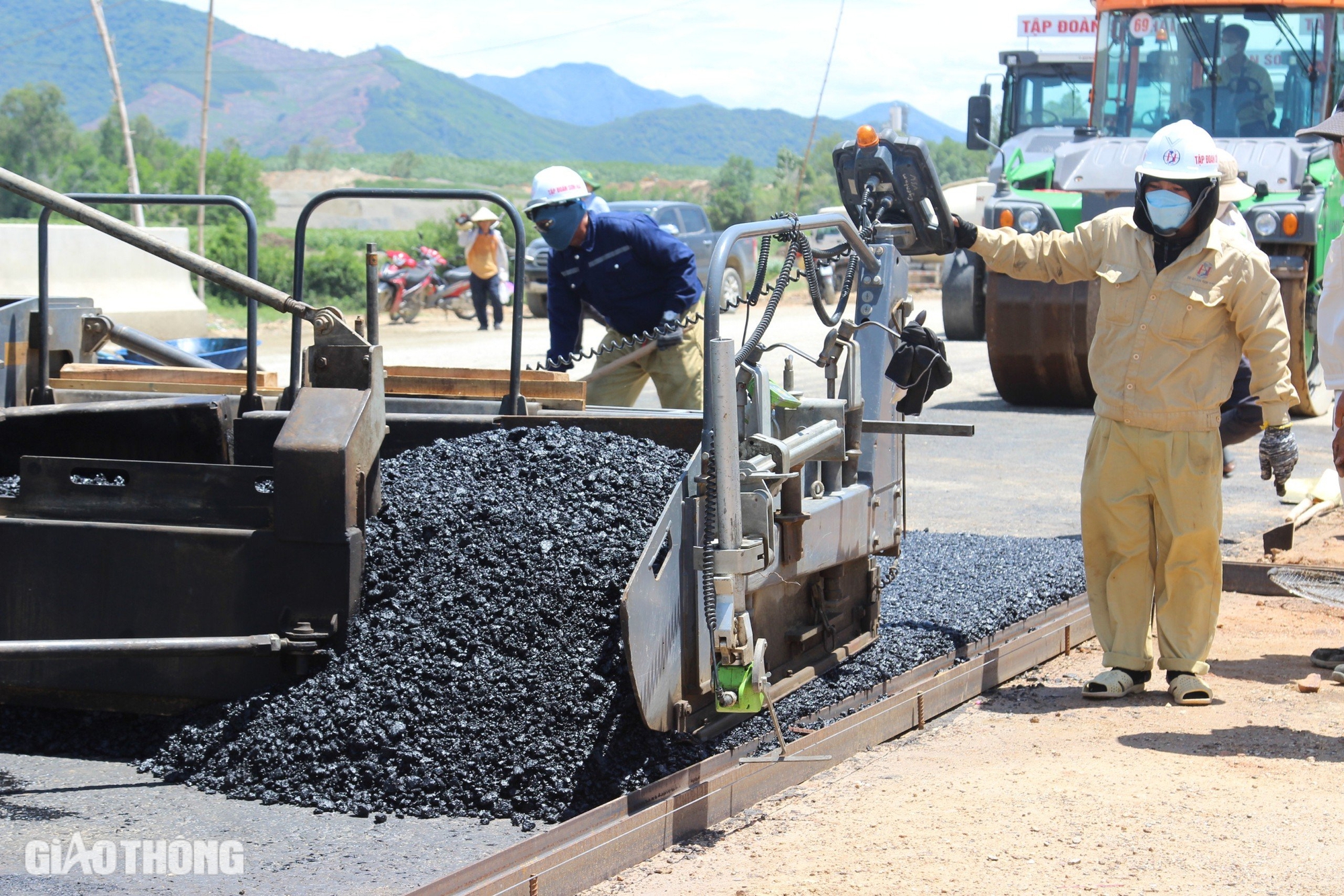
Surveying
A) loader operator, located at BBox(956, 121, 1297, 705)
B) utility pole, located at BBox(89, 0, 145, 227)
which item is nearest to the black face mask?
loader operator, located at BBox(956, 121, 1297, 705)

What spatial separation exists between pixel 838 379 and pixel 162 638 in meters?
2.33

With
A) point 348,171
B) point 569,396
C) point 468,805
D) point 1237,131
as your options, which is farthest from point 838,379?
point 348,171

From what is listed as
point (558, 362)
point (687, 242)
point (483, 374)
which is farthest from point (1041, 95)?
point (483, 374)

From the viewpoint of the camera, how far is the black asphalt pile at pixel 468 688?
365cm

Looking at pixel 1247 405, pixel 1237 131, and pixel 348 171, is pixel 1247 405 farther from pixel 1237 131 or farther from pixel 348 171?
pixel 348 171

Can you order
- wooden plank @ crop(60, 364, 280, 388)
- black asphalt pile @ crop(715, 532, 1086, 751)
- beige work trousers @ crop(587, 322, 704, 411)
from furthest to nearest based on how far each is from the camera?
1. beige work trousers @ crop(587, 322, 704, 411)
2. wooden plank @ crop(60, 364, 280, 388)
3. black asphalt pile @ crop(715, 532, 1086, 751)

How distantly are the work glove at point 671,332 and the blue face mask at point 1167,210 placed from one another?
206 centimetres

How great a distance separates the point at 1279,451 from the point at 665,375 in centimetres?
251

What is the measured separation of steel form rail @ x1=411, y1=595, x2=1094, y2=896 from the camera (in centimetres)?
311

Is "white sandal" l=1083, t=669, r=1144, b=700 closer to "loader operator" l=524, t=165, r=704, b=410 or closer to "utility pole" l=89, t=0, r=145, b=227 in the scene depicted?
"loader operator" l=524, t=165, r=704, b=410

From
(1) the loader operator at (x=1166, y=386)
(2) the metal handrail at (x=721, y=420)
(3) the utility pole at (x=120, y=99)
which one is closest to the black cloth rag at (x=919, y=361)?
(1) the loader operator at (x=1166, y=386)

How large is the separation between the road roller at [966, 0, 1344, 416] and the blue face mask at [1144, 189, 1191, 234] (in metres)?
6.34

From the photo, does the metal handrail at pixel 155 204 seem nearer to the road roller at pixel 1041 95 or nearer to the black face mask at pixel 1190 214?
the black face mask at pixel 1190 214

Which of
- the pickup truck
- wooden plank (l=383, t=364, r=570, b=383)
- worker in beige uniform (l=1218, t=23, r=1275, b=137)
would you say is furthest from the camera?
the pickup truck
